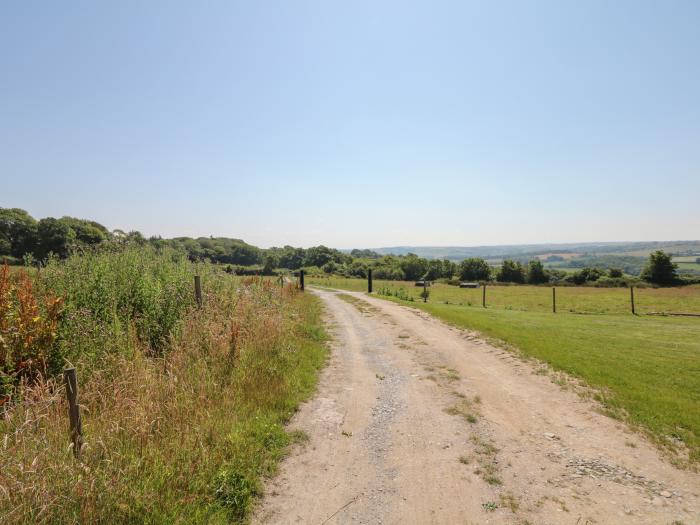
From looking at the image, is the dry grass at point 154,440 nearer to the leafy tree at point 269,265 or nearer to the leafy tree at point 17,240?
the leafy tree at point 17,240

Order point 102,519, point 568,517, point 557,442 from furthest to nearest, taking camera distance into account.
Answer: point 557,442, point 568,517, point 102,519

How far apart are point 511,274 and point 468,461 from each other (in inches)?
3762

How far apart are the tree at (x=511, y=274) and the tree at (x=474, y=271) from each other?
334 centimetres

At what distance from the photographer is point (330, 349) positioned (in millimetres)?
11602

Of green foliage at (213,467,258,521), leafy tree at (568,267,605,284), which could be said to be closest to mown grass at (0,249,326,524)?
green foliage at (213,467,258,521)

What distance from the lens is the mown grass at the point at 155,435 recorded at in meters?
3.59

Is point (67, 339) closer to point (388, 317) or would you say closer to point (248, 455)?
point (248, 455)

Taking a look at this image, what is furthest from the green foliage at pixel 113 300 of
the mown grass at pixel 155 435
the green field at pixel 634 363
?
the green field at pixel 634 363

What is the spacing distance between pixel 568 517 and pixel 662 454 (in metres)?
2.47

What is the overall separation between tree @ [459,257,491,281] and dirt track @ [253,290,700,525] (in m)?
89.8

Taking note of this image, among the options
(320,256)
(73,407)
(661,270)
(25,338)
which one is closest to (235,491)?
(73,407)

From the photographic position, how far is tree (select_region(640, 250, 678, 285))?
62.1 meters

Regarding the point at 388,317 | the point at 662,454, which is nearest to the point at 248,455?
the point at 662,454

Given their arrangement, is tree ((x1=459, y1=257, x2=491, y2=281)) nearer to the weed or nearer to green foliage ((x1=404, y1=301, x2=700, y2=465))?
green foliage ((x1=404, y1=301, x2=700, y2=465))
